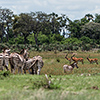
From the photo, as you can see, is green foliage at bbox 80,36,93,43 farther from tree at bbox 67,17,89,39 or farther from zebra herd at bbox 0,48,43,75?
zebra herd at bbox 0,48,43,75

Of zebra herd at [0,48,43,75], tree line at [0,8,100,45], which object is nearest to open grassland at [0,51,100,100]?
zebra herd at [0,48,43,75]

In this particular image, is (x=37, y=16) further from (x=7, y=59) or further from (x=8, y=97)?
(x=8, y=97)

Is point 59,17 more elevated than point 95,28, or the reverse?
point 59,17

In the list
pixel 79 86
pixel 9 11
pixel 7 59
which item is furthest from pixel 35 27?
pixel 79 86

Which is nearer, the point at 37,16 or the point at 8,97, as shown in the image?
the point at 8,97

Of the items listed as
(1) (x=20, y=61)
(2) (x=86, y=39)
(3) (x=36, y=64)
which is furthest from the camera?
(2) (x=86, y=39)

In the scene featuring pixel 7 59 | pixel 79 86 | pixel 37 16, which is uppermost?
pixel 37 16

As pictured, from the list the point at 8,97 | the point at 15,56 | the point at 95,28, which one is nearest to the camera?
the point at 8,97

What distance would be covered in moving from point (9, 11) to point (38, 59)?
63463 mm

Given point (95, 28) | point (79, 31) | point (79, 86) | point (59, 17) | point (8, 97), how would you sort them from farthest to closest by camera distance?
point (59, 17), point (79, 31), point (95, 28), point (79, 86), point (8, 97)

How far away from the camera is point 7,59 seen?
1435 centimetres

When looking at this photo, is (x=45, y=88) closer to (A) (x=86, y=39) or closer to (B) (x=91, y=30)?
(A) (x=86, y=39)

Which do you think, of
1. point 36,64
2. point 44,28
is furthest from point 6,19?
point 36,64

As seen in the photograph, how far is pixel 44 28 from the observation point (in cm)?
7150
